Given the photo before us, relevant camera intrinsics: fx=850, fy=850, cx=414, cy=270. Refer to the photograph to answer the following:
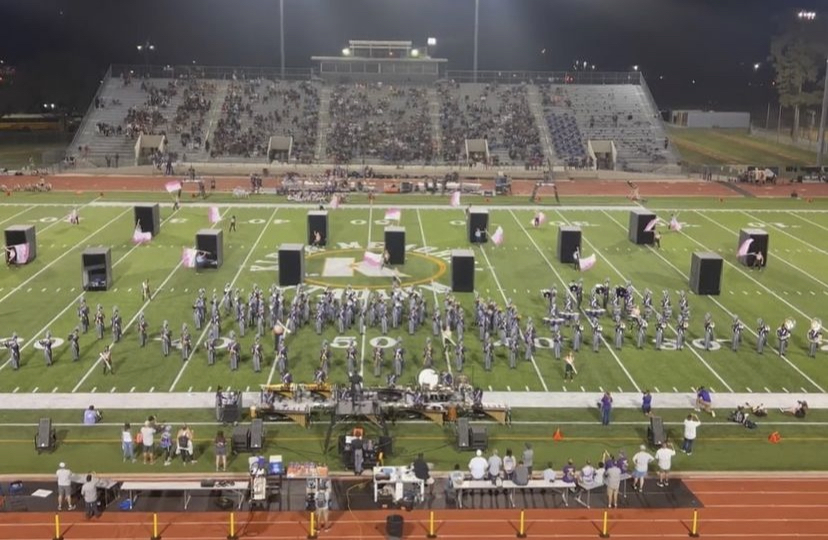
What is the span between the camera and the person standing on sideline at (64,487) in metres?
13.5

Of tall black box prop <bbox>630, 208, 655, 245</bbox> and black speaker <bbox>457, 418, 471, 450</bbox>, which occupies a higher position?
tall black box prop <bbox>630, 208, 655, 245</bbox>

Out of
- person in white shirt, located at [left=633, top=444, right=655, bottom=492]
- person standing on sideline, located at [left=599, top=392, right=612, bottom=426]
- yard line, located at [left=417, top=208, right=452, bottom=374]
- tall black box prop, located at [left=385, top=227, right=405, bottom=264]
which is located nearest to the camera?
person in white shirt, located at [left=633, top=444, right=655, bottom=492]

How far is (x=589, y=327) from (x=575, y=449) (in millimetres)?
7714

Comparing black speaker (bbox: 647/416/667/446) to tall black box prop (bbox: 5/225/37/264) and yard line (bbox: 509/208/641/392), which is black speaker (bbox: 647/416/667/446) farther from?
tall black box prop (bbox: 5/225/37/264)

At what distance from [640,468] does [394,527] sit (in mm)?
4439

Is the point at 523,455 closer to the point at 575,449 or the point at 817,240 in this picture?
the point at 575,449

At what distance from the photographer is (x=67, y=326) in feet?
76.0

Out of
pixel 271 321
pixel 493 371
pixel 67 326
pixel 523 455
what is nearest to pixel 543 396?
pixel 493 371

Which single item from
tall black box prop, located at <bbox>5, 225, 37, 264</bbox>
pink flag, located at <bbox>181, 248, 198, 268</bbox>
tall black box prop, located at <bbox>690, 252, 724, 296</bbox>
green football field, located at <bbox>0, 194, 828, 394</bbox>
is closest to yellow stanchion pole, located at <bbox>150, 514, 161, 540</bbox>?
green football field, located at <bbox>0, 194, 828, 394</bbox>

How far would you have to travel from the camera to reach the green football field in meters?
19.8

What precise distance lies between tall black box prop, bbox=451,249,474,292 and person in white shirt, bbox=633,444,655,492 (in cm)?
1230

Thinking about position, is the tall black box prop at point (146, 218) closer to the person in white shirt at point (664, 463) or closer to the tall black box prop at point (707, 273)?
the tall black box prop at point (707, 273)

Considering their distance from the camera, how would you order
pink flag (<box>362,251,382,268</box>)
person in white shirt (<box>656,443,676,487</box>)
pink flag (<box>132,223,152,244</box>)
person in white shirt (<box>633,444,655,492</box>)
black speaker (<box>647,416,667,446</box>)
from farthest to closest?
pink flag (<box>132,223,152,244</box>), pink flag (<box>362,251,382,268</box>), black speaker (<box>647,416,667,446</box>), person in white shirt (<box>656,443,676,487</box>), person in white shirt (<box>633,444,655,492</box>)

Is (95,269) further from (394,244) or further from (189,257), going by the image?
(394,244)
